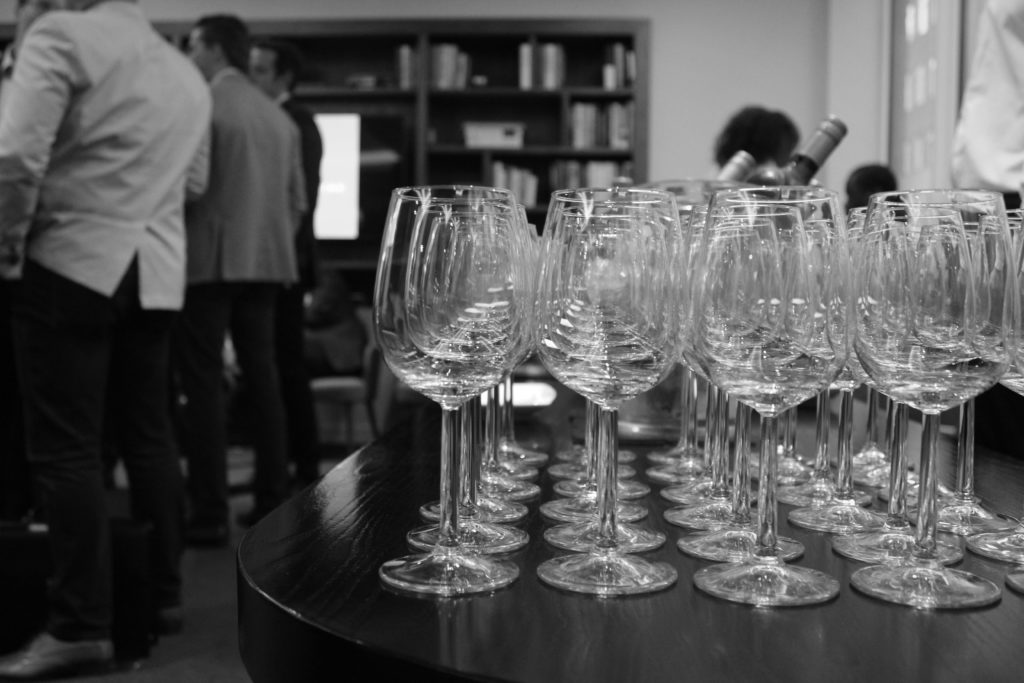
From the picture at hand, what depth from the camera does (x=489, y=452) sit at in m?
0.97

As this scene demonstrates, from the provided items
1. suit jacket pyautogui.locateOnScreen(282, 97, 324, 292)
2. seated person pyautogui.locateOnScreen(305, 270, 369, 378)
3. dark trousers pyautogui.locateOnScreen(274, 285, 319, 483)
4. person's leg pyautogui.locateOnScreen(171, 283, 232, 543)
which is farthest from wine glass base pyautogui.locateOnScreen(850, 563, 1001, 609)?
seated person pyautogui.locateOnScreen(305, 270, 369, 378)

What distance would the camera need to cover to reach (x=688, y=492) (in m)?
0.90

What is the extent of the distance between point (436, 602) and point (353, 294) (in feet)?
18.2

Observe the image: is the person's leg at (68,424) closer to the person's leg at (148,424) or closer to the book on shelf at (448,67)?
the person's leg at (148,424)

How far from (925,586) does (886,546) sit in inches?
3.9

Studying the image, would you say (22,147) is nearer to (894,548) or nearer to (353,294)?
(894,548)

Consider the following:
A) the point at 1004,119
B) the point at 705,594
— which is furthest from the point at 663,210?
the point at 1004,119

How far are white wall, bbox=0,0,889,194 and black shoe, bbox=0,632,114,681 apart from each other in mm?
4477

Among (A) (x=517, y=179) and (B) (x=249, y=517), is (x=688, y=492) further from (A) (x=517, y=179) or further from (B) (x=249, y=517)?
(A) (x=517, y=179)

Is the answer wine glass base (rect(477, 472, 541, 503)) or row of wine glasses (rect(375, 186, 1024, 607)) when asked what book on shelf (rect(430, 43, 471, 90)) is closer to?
wine glass base (rect(477, 472, 541, 503))

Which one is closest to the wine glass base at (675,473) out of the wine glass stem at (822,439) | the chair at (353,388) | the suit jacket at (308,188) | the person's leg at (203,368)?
the wine glass stem at (822,439)

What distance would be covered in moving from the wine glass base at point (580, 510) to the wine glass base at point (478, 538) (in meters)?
0.05

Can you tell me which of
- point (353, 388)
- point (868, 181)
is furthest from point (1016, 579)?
point (353, 388)

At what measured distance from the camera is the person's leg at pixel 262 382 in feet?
10.0
